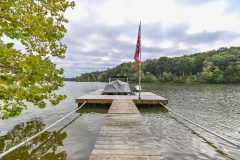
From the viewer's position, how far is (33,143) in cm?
577

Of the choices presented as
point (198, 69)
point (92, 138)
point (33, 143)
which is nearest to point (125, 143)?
point (92, 138)

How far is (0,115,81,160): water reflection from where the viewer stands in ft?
16.1

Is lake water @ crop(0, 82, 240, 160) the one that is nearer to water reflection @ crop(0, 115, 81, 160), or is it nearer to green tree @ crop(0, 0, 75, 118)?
water reflection @ crop(0, 115, 81, 160)

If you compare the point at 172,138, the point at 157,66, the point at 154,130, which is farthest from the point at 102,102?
the point at 157,66

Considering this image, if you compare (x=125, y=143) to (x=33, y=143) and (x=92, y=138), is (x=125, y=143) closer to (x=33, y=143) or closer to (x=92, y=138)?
(x=92, y=138)

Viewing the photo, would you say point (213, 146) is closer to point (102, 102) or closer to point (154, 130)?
point (154, 130)

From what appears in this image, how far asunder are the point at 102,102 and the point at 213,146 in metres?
8.60

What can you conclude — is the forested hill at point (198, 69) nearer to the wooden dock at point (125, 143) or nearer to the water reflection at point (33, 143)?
→ the wooden dock at point (125, 143)

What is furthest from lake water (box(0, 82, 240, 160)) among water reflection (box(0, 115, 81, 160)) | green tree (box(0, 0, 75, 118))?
green tree (box(0, 0, 75, 118))

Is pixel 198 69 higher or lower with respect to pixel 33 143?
higher

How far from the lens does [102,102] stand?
12656 mm

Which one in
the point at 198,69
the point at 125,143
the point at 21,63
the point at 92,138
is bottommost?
the point at 92,138

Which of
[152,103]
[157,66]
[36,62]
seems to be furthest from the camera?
[157,66]

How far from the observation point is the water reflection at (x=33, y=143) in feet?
16.1
